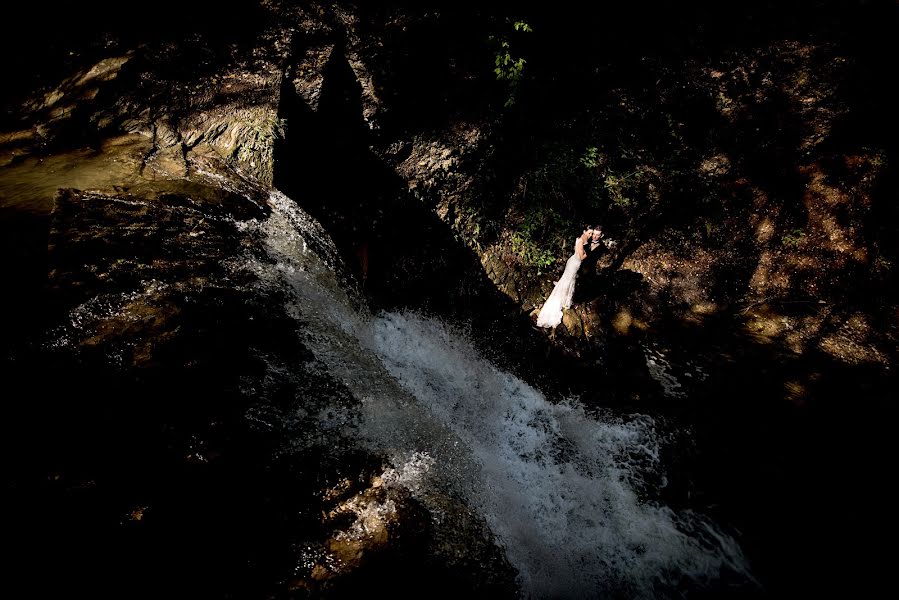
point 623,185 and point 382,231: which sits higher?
point 623,185

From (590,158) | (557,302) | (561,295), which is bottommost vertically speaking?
(557,302)

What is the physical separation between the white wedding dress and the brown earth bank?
0.96 feet

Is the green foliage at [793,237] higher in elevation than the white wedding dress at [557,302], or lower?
higher

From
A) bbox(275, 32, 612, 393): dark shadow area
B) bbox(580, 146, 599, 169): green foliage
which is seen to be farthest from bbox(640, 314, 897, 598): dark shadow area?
bbox(580, 146, 599, 169): green foliage

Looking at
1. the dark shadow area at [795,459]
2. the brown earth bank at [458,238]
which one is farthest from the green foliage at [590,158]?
the dark shadow area at [795,459]

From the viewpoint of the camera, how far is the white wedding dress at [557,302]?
552 cm

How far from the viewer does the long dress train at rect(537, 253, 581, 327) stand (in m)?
5.51

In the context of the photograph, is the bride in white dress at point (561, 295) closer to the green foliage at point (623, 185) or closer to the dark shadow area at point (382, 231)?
the dark shadow area at point (382, 231)

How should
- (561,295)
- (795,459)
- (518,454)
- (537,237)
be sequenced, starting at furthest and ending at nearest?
(537,237)
(561,295)
(518,454)
(795,459)

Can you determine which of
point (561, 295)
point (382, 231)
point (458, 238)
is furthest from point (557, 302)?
point (382, 231)

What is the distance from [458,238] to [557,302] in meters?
2.00

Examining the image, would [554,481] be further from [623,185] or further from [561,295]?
[623,185]

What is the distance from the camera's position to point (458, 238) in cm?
569

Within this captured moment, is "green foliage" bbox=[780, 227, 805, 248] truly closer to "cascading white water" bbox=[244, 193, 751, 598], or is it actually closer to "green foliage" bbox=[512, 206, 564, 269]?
"green foliage" bbox=[512, 206, 564, 269]
